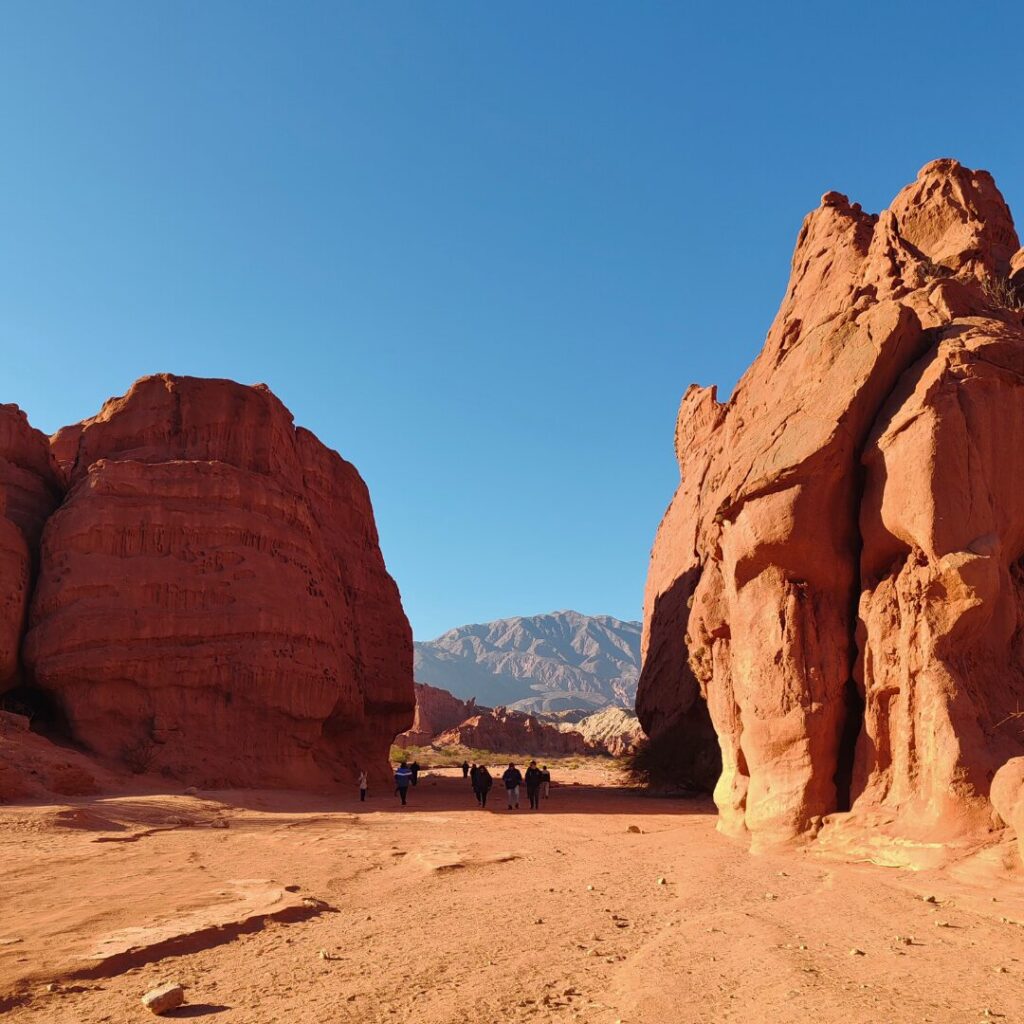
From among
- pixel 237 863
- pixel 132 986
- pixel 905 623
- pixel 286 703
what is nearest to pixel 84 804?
pixel 237 863

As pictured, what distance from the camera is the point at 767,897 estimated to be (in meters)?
7.73

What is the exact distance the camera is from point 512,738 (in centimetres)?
6184

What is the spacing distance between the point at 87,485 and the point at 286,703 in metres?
8.55

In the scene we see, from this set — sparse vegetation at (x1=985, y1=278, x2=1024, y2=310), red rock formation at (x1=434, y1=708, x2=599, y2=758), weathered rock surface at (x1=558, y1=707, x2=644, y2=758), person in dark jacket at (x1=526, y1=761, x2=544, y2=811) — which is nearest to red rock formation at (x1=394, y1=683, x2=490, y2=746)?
red rock formation at (x1=434, y1=708, x2=599, y2=758)

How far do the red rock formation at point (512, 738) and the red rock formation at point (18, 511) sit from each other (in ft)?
134

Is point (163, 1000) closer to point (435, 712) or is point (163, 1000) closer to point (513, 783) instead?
point (513, 783)

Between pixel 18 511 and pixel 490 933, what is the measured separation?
2281cm

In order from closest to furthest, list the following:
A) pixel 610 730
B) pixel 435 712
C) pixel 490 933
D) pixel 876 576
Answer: pixel 490 933 < pixel 876 576 < pixel 435 712 < pixel 610 730

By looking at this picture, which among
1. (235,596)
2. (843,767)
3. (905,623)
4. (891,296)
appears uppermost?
(891,296)

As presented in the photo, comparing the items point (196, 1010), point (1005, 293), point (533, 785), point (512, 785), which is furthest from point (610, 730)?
point (196, 1010)

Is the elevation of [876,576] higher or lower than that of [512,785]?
higher

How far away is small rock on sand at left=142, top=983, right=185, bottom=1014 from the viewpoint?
4.14m

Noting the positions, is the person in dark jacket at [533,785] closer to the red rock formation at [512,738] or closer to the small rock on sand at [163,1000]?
Result: the small rock on sand at [163,1000]

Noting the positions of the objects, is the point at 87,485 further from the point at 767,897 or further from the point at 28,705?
the point at 767,897
